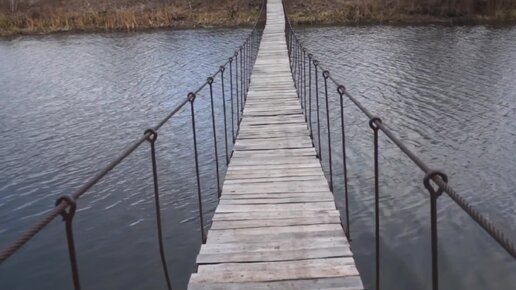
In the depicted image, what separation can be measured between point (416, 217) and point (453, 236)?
528mm

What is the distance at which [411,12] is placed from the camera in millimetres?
25500

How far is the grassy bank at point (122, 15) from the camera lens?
26562 millimetres

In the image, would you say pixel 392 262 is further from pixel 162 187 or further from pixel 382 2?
pixel 382 2

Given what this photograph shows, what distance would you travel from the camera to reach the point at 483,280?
5.09 m

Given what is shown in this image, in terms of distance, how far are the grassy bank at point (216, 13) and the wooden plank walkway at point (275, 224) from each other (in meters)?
20.1

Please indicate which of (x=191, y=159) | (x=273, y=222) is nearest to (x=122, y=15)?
(x=191, y=159)

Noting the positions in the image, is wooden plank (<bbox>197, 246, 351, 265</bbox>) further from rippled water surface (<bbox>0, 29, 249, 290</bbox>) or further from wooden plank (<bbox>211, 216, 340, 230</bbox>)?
rippled water surface (<bbox>0, 29, 249, 290</bbox>)

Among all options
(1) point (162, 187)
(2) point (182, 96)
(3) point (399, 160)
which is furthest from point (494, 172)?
(2) point (182, 96)

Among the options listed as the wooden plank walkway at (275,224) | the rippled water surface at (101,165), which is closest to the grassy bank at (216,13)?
the rippled water surface at (101,165)

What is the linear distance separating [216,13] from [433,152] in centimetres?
2186

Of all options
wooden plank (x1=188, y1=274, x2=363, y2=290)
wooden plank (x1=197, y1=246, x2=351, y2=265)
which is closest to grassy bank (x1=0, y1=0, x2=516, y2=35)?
wooden plank (x1=197, y1=246, x2=351, y2=265)

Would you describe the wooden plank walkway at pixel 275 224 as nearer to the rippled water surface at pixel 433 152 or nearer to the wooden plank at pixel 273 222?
the wooden plank at pixel 273 222

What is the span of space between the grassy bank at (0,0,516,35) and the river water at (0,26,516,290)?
26.0 ft

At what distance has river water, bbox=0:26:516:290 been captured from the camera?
5.54 meters
